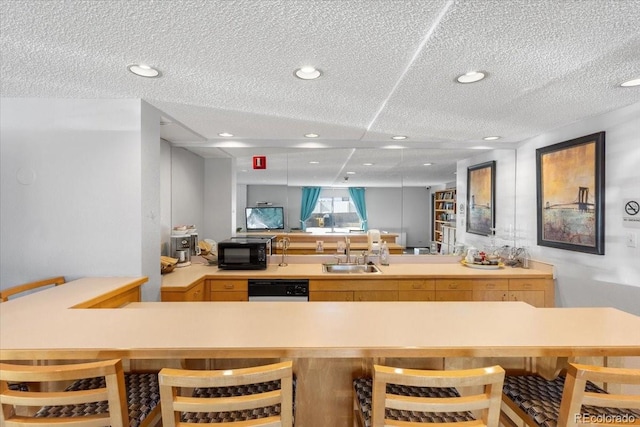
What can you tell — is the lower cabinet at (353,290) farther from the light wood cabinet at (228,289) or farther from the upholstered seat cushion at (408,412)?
the upholstered seat cushion at (408,412)

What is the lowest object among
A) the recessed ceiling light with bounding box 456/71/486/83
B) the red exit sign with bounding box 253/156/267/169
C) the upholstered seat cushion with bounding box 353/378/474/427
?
the upholstered seat cushion with bounding box 353/378/474/427

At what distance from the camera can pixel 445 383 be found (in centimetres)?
93

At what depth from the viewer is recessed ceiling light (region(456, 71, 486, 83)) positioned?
1756mm

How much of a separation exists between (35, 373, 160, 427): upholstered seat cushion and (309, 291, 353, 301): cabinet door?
1732 mm

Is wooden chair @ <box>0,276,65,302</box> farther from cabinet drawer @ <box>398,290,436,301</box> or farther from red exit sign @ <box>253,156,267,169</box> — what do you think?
cabinet drawer @ <box>398,290,436,301</box>

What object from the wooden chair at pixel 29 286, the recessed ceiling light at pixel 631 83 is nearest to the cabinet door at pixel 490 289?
the recessed ceiling light at pixel 631 83

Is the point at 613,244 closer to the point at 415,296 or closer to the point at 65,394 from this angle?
the point at 415,296

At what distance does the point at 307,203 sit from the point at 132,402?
284cm

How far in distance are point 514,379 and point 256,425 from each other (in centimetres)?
113

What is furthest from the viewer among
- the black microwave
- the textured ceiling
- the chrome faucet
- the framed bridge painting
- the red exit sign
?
the red exit sign

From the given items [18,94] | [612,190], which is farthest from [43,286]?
[612,190]

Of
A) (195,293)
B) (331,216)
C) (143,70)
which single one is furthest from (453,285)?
(143,70)

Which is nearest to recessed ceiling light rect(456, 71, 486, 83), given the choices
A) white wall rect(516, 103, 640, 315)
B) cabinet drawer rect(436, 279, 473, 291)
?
white wall rect(516, 103, 640, 315)

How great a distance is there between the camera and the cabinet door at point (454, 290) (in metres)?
3.01
